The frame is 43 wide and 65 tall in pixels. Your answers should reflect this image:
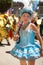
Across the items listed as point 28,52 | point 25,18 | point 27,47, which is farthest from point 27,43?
point 25,18

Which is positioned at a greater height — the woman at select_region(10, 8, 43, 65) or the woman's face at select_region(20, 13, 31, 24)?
the woman's face at select_region(20, 13, 31, 24)

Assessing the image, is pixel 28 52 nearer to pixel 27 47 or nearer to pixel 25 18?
pixel 27 47

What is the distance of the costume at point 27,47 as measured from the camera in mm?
5590

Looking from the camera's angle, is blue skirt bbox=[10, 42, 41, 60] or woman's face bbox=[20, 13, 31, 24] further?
woman's face bbox=[20, 13, 31, 24]

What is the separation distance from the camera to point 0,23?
11.7 metres

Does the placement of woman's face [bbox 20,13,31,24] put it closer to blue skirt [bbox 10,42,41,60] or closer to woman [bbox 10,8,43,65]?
woman [bbox 10,8,43,65]

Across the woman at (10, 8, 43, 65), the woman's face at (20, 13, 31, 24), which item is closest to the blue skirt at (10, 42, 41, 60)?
the woman at (10, 8, 43, 65)

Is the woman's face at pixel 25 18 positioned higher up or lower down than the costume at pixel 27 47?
higher up

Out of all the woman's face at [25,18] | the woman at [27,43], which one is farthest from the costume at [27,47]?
the woman's face at [25,18]

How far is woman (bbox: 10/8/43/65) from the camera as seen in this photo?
220 inches

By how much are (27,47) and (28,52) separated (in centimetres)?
11

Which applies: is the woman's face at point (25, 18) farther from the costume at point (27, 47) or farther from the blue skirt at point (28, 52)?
the blue skirt at point (28, 52)

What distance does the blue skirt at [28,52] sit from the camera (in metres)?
5.58

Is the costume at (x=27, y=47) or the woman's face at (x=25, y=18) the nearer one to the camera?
the costume at (x=27, y=47)
